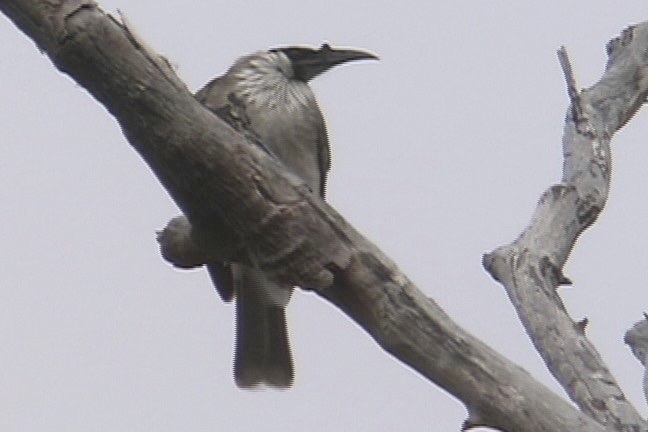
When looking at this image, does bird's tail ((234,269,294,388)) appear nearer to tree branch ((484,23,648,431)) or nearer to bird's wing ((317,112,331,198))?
bird's wing ((317,112,331,198))

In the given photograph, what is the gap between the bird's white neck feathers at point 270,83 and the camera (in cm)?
495

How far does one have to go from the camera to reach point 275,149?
4.86m

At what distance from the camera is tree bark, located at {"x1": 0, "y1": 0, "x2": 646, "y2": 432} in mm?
2936

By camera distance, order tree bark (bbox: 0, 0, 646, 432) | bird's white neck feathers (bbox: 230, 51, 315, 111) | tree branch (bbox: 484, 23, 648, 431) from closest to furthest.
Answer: tree bark (bbox: 0, 0, 646, 432) < tree branch (bbox: 484, 23, 648, 431) < bird's white neck feathers (bbox: 230, 51, 315, 111)

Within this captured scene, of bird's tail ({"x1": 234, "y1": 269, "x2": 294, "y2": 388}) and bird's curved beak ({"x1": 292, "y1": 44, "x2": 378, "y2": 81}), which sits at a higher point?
bird's curved beak ({"x1": 292, "y1": 44, "x2": 378, "y2": 81})

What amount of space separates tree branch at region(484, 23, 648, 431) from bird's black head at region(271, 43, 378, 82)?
0.96 metres

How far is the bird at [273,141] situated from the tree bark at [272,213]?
5.42 feet

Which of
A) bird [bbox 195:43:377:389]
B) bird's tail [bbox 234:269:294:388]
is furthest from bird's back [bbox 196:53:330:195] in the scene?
bird's tail [bbox 234:269:294:388]

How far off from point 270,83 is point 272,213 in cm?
201

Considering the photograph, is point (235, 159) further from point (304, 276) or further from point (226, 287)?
point (226, 287)

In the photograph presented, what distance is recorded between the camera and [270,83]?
5004 mm

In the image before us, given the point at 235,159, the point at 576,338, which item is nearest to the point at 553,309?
the point at 576,338

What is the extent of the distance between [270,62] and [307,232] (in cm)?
210

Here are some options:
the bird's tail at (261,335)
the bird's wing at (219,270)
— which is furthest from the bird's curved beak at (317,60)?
the bird's tail at (261,335)
